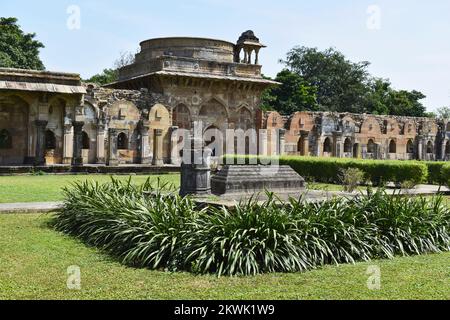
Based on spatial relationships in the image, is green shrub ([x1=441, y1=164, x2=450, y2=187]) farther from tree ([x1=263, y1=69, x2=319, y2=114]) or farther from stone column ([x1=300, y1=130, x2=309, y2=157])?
tree ([x1=263, y1=69, x2=319, y2=114])

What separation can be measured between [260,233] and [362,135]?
26001 mm

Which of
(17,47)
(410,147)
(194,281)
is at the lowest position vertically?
(194,281)

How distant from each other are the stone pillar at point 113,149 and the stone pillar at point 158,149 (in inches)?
74.1

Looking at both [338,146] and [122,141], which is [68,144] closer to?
[122,141]

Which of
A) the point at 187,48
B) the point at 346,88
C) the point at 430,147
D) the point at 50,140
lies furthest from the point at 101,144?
the point at 346,88

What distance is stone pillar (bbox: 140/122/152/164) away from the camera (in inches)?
909

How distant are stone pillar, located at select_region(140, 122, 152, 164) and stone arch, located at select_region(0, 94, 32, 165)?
4.72m

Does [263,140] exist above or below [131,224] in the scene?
above

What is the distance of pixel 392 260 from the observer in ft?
21.4

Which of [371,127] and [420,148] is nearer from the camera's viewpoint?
[371,127]

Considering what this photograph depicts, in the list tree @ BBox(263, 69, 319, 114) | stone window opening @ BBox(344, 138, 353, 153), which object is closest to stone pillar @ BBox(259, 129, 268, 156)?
stone window opening @ BBox(344, 138, 353, 153)

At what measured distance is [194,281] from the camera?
17.5ft

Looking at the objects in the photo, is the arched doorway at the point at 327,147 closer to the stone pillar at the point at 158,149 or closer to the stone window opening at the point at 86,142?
the stone pillar at the point at 158,149

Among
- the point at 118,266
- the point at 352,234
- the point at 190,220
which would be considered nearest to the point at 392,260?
the point at 352,234
